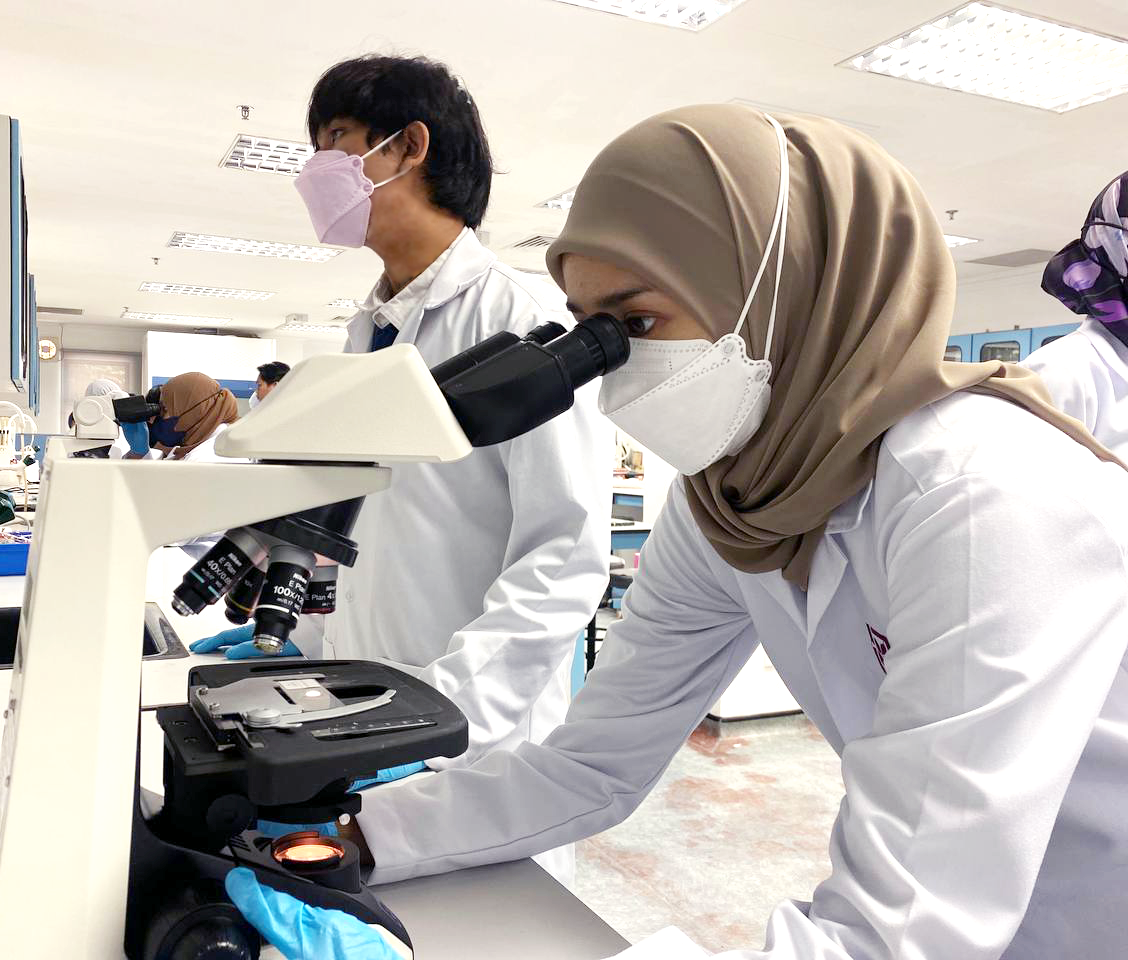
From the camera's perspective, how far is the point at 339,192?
5.44 feet

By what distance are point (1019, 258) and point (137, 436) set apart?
848 centimetres

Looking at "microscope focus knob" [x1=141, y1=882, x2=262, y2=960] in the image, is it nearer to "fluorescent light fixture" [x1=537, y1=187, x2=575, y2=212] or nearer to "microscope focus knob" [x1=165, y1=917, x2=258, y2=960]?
"microscope focus knob" [x1=165, y1=917, x2=258, y2=960]

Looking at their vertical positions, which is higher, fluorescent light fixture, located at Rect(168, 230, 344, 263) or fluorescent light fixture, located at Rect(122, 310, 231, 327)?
fluorescent light fixture, located at Rect(168, 230, 344, 263)

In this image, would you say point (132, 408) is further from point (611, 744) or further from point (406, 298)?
point (611, 744)

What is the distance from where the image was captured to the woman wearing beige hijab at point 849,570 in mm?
665

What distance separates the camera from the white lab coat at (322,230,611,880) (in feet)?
4.25

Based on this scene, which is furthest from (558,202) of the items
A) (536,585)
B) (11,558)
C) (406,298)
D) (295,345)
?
(295,345)

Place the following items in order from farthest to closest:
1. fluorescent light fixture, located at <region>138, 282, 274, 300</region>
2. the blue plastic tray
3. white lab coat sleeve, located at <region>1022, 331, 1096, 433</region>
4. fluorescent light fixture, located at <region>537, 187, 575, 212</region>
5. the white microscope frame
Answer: fluorescent light fixture, located at <region>138, 282, 274, 300</region>, fluorescent light fixture, located at <region>537, 187, 575, 212</region>, the blue plastic tray, white lab coat sleeve, located at <region>1022, 331, 1096, 433</region>, the white microscope frame

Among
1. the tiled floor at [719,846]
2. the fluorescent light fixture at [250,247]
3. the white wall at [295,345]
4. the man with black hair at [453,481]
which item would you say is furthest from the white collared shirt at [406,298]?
the white wall at [295,345]

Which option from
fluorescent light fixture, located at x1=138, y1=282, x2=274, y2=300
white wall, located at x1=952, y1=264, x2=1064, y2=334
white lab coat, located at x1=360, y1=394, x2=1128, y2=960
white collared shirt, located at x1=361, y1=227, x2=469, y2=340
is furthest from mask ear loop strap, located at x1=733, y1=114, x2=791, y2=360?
fluorescent light fixture, located at x1=138, y1=282, x2=274, y2=300

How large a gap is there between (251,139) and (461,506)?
5.20 m

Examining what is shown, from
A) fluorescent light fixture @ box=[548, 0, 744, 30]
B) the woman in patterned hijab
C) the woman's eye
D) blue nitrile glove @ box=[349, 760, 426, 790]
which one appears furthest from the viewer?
fluorescent light fixture @ box=[548, 0, 744, 30]

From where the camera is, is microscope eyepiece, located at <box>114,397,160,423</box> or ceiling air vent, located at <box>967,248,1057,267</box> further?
ceiling air vent, located at <box>967,248,1057,267</box>

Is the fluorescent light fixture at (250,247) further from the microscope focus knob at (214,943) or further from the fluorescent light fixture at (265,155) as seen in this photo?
the microscope focus knob at (214,943)
